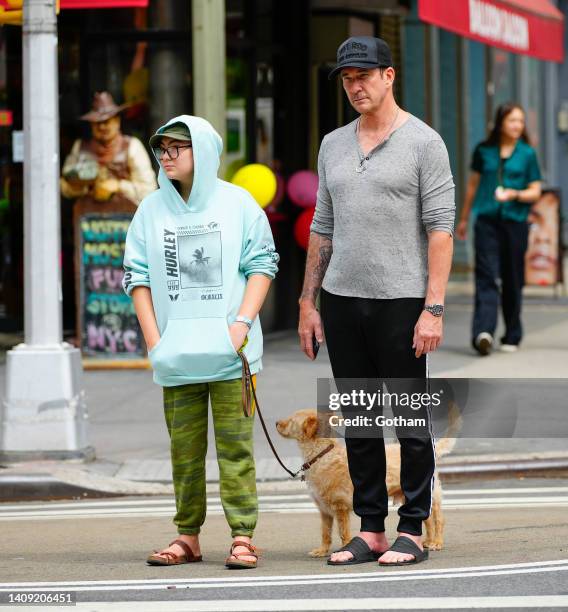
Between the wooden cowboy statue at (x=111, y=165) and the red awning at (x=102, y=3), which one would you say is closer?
the red awning at (x=102, y=3)

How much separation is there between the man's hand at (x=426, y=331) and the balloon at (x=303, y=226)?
8964 millimetres

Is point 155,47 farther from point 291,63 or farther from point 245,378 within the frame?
point 245,378

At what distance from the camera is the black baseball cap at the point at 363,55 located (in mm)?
6027

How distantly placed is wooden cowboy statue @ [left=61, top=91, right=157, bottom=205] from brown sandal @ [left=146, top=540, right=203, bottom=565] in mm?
6934

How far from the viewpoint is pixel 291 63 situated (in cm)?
1588

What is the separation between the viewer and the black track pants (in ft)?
19.9

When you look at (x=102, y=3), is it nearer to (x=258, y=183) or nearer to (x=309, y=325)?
(x=258, y=183)

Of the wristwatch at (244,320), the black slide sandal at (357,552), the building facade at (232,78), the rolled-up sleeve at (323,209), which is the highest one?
the building facade at (232,78)

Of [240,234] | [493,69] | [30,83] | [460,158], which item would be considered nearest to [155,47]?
[30,83]

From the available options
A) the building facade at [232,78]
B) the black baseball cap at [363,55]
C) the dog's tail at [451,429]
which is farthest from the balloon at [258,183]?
the black baseball cap at [363,55]

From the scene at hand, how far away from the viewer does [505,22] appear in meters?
16.2

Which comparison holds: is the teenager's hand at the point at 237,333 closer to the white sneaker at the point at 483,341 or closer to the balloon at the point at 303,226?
the white sneaker at the point at 483,341

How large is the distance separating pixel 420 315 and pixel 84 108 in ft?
28.2

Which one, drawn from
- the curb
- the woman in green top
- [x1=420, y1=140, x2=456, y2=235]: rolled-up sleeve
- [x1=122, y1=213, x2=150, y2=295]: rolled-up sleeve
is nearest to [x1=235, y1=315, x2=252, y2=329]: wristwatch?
[x1=122, y1=213, x2=150, y2=295]: rolled-up sleeve
